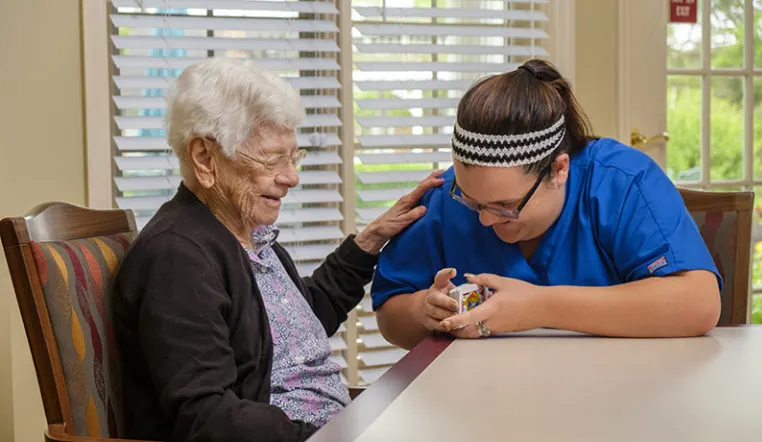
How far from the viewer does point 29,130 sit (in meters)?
2.74

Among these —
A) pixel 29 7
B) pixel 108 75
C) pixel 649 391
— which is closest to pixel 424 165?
pixel 108 75

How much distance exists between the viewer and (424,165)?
3336 millimetres

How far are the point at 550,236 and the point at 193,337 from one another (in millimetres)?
729

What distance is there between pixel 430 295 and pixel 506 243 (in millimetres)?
215

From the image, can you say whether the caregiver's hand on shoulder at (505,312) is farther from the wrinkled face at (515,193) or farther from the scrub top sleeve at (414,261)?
the scrub top sleeve at (414,261)

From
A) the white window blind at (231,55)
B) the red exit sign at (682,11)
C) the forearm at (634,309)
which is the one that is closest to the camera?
the forearm at (634,309)

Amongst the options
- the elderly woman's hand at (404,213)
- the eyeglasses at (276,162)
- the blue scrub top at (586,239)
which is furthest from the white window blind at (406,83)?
the eyeglasses at (276,162)

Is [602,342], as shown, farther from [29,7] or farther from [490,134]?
[29,7]

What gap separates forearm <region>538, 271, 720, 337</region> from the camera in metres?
1.63

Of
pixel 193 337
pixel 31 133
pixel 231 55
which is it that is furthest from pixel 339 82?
pixel 193 337

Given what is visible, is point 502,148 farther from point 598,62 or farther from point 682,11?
point 682,11

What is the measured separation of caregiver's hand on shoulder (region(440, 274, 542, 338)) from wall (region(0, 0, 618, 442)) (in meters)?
1.60

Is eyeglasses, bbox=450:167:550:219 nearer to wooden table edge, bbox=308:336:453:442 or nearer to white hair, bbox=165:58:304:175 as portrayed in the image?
wooden table edge, bbox=308:336:453:442

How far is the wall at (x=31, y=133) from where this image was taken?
271cm
